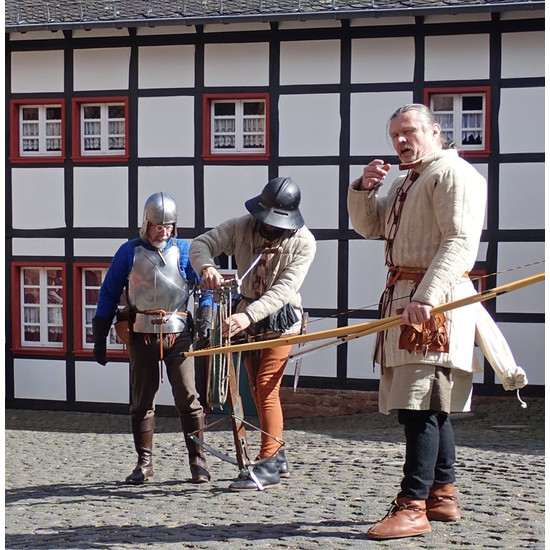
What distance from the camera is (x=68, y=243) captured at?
15156mm

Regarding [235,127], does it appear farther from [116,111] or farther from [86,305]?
[86,305]

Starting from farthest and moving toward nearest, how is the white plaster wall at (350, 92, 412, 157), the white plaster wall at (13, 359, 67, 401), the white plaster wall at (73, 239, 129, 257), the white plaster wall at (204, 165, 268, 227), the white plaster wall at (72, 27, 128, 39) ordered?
the white plaster wall at (13, 359, 67, 401)
the white plaster wall at (73, 239, 129, 257)
the white plaster wall at (72, 27, 128, 39)
the white plaster wall at (204, 165, 268, 227)
the white plaster wall at (350, 92, 412, 157)

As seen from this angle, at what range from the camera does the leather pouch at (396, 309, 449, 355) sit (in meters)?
4.68

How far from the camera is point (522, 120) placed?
1345 centimetres

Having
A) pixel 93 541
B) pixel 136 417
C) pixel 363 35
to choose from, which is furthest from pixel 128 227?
pixel 93 541

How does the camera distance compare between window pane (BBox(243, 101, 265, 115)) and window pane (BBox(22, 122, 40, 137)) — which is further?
window pane (BBox(22, 122, 40, 137))

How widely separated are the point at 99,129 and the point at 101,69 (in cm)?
82

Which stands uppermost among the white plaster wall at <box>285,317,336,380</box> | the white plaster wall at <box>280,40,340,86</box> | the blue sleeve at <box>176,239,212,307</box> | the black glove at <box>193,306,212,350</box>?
the white plaster wall at <box>280,40,340,86</box>

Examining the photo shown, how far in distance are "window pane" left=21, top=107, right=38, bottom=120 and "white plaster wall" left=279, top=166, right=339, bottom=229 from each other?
3795 millimetres

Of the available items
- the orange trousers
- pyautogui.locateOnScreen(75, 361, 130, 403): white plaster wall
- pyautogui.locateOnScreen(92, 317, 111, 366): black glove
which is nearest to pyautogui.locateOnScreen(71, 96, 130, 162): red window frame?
pyautogui.locateOnScreen(75, 361, 130, 403): white plaster wall

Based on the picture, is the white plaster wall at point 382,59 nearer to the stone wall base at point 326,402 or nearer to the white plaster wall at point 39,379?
the stone wall base at point 326,402

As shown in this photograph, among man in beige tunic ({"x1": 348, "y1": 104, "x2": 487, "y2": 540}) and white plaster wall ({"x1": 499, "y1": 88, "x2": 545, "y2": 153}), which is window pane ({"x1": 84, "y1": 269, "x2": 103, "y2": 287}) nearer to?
white plaster wall ({"x1": 499, "y1": 88, "x2": 545, "y2": 153})

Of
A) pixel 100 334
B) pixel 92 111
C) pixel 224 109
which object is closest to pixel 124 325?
pixel 100 334

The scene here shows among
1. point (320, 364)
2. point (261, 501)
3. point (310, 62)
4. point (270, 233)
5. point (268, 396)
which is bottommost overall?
point (320, 364)
